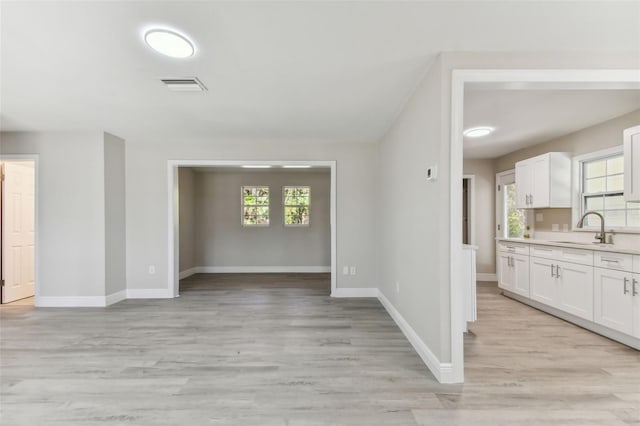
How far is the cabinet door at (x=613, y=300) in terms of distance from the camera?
116 inches

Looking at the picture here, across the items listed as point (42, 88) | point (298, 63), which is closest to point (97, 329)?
point (42, 88)

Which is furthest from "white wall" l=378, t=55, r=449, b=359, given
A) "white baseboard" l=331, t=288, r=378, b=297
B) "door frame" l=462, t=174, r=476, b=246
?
"door frame" l=462, t=174, r=476, b=246

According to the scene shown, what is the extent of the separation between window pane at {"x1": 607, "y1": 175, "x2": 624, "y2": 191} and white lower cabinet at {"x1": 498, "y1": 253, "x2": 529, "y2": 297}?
1.31 meters

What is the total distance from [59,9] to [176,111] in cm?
168

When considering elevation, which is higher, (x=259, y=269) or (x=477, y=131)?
(x=477, y=131)

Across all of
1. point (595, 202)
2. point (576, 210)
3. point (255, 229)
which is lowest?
point (255, 229)

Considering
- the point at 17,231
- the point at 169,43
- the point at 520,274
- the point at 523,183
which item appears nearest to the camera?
the point at 169,43

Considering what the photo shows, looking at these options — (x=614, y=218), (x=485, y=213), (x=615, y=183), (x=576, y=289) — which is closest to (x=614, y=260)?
(x=576, y=289)

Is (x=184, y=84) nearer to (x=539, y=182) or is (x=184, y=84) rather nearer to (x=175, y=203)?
(x=175, y=203)

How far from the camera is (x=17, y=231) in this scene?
15.5 feet

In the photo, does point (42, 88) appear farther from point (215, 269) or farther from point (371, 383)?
point (215, 269)

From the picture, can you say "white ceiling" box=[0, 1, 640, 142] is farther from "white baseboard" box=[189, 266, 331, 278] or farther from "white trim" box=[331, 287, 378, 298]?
"white baseboard" box=[189, 266, 331, 278]

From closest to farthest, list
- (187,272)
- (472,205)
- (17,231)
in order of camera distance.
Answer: (17,231), (472,205), (187,272)

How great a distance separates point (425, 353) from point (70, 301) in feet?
15.6
